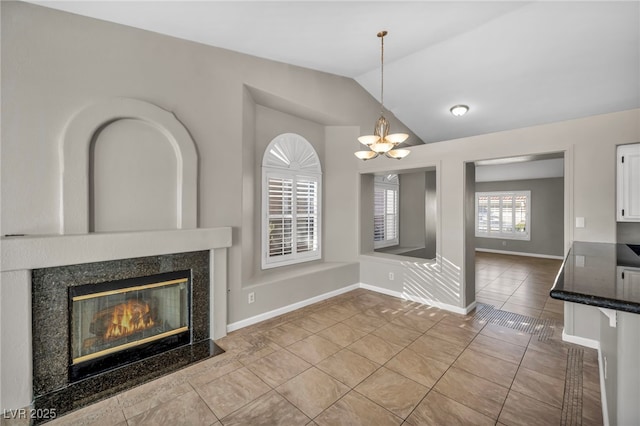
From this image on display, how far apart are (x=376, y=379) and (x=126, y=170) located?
3109 millimetres

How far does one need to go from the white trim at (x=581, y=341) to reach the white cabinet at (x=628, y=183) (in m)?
1.36

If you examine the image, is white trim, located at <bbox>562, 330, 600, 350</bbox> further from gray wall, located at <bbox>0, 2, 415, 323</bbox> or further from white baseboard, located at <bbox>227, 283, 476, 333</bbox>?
gray wall, located at <bbox>0, 2, 415, 323</bbox>

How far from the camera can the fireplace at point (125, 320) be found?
2.42 m

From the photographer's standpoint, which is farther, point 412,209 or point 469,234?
point 412,209

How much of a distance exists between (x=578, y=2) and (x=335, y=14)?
2588 mm

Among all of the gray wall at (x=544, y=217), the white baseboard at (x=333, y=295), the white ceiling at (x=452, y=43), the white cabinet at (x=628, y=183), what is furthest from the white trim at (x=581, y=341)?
the gray wall at (x=544, y=217)

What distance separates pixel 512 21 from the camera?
3240 mm

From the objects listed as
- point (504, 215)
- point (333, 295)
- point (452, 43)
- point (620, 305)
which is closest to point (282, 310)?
point (333, 295)

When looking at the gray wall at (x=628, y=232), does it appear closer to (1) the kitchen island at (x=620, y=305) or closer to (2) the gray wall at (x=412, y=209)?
(1) the kitchen island at (x=620, y=305)

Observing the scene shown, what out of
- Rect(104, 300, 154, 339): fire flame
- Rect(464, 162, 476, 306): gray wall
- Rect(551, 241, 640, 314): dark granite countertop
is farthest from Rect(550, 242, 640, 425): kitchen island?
Rect(104, 300, 154, 339): fire flame

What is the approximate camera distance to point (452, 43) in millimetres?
3705

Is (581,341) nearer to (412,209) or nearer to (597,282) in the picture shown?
(597,282)

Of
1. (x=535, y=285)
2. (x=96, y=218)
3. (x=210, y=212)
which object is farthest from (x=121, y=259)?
(x=535, y=285)

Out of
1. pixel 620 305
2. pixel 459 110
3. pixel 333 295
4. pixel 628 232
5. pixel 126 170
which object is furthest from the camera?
pixel 459 110
